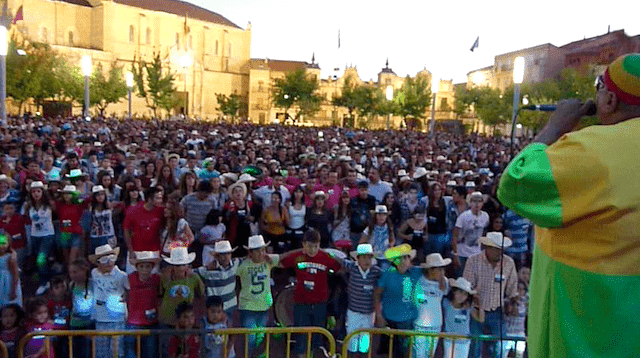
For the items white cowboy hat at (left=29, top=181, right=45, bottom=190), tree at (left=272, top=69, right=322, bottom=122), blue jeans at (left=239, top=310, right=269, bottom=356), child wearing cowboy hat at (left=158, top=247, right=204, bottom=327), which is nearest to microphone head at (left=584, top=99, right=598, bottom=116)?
child wearing cowboy hat at (left=158, top=247, right=204, bottom=327)

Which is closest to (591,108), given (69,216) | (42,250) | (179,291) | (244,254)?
(179,291)

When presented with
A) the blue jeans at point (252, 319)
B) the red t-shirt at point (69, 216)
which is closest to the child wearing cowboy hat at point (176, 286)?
the blue jeans at point (252, 319)

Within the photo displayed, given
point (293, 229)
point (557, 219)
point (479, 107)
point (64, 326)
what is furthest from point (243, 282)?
point (479, 107)

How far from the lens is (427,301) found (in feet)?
19.6

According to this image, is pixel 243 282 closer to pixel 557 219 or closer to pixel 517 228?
pixel 517 228

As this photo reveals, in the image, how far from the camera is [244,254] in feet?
26.7

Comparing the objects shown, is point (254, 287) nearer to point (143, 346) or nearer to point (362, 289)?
point (362, 289)

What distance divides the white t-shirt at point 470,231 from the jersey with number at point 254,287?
3037mm

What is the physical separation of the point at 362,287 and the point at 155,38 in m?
74.0

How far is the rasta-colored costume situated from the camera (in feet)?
5.18

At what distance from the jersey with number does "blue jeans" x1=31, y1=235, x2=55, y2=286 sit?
3351 millimetres

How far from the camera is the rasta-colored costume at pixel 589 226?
1.58 metres

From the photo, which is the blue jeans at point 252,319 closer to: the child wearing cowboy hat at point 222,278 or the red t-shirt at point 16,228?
the child wearing cowboy hat at point 222,278

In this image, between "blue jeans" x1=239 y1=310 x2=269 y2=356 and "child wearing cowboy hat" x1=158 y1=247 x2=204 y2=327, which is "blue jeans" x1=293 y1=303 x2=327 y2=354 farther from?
"child wearing cowboy hat" x1=158 y1=247 x2=204 y2=327
